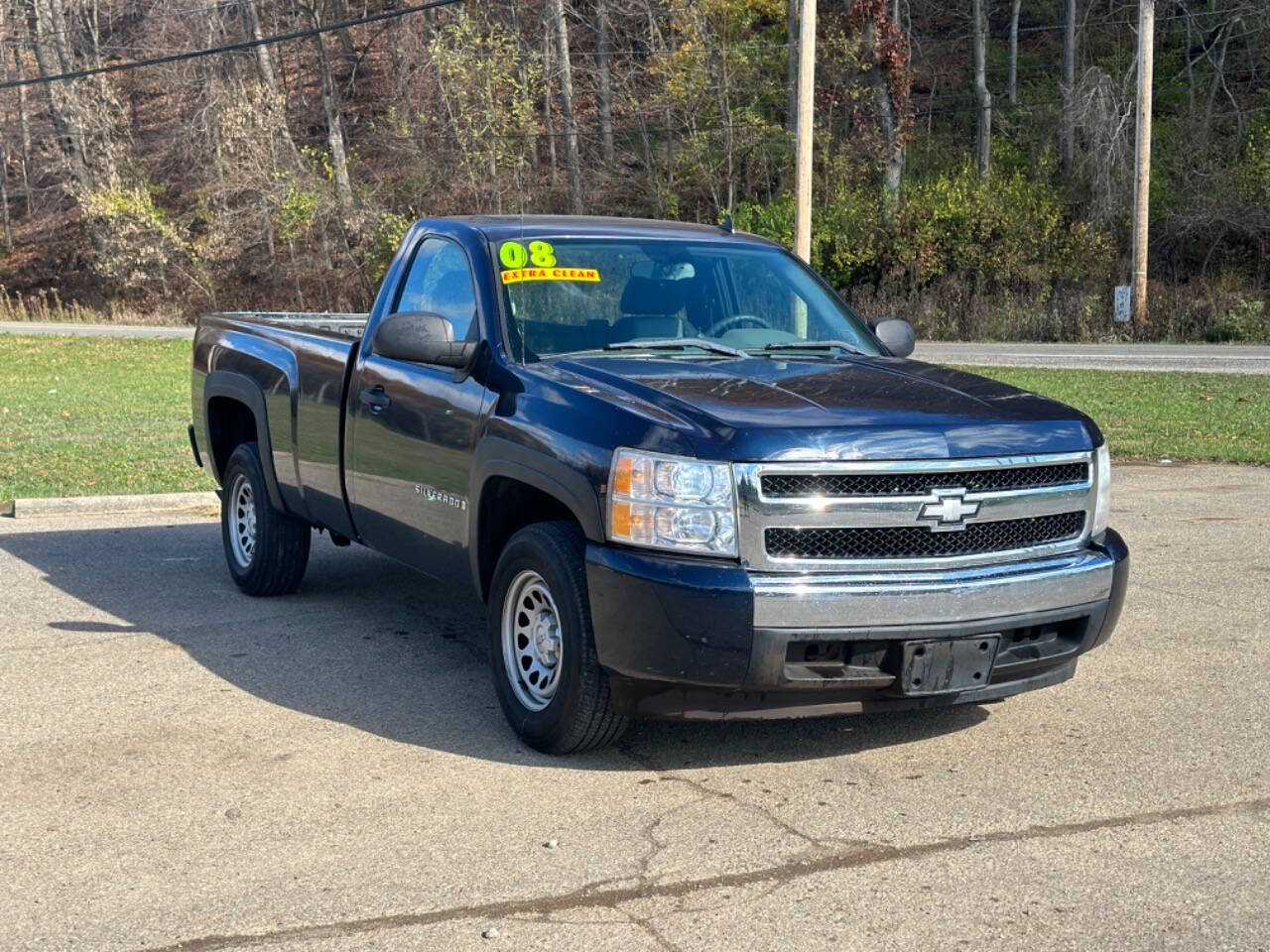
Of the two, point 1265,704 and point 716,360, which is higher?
point 716,360

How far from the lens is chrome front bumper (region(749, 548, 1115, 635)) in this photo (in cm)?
478

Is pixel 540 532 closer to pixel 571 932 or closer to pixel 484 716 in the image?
pixel 484 716

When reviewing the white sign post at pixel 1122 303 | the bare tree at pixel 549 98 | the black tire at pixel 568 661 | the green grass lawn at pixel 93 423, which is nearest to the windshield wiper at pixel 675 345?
the black tire at pixel 568 661

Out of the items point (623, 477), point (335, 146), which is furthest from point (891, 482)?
point (335, 146)

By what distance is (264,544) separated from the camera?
7.96 m

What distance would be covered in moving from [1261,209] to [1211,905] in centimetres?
3654

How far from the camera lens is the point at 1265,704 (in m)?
6.04

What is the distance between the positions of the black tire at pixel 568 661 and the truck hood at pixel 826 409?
0.55m

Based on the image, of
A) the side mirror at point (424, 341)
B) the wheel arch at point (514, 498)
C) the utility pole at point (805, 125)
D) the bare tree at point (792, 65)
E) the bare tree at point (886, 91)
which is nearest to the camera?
the wheel arch at point (514, 498)

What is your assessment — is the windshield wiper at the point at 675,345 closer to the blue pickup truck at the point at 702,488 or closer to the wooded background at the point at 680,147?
the blue pickup truck at the point at 702,488

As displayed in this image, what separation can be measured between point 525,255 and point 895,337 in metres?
1.74

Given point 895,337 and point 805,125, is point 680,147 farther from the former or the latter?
point 895,337

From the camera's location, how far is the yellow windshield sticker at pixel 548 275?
20.4ft

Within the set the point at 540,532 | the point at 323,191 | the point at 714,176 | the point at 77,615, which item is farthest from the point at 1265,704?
the point at 323,191
